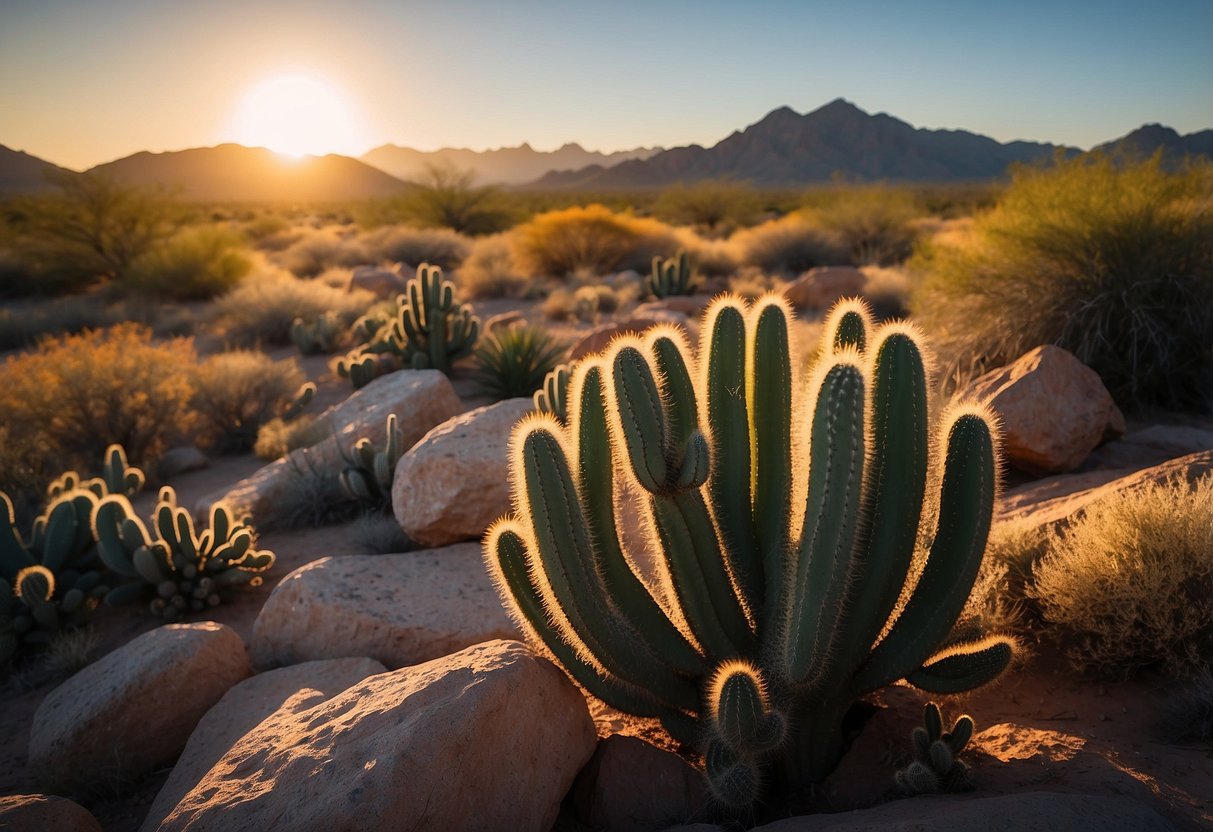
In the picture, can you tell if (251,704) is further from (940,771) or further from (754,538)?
(940,771)

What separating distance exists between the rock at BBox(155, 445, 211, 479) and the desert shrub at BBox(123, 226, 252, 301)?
38.9 feet

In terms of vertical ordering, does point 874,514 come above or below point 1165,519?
above

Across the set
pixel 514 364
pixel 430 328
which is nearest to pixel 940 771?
pixel 514 364

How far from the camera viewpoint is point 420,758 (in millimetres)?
2635

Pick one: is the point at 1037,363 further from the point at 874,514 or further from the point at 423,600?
the point at 423,600

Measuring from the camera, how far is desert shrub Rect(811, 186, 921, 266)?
20859mm

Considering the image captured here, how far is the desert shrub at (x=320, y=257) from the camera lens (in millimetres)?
24812

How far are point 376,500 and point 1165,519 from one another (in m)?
5.76

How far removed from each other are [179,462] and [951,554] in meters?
8.80

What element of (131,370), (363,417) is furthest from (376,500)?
(131,370)

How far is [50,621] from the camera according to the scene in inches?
209

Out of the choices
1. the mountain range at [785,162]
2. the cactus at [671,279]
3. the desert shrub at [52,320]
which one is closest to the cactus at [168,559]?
the desert shrub at [52,320]

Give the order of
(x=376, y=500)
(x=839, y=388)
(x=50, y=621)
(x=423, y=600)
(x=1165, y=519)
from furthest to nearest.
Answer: (x=376, y=500) < (x=50, y=621) < (x=423, y=600) < (x=1165, y=519) < (x=839, y=388)

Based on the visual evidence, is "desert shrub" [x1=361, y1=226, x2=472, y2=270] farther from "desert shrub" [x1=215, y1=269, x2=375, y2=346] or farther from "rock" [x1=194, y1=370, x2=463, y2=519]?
"rock" [x1=194, y1=370, x2=463, y2=519]
